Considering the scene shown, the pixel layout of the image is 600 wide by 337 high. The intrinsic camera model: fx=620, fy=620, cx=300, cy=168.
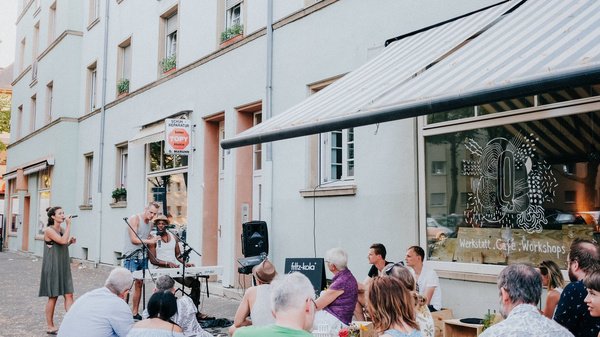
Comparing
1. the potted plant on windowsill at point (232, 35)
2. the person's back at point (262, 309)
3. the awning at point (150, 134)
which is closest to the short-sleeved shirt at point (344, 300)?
the person's back at point (262, 309)

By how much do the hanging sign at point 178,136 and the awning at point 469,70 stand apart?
5634 millimetres

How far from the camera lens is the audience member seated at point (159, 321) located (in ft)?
13.5

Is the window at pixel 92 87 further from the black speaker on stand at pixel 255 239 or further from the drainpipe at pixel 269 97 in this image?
the black speaker on stand at pixel 255 239

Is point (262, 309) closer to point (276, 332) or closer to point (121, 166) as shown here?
point (276, 332)

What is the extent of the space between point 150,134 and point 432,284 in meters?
9.17

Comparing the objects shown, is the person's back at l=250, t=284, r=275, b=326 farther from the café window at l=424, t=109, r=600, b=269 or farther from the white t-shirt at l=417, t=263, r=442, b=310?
the café window at l=424, t=109, r=600, b=269

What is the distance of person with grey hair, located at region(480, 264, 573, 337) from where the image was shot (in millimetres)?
3041

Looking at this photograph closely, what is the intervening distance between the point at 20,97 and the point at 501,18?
84.8 ft

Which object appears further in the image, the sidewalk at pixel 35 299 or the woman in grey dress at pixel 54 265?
the sidewalk at pixel 35 299

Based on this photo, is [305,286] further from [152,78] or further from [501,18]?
[152,78]

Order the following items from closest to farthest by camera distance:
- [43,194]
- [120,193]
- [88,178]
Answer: [120,193] < [88,178] < [43,194]

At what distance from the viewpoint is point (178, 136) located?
12.8 meters

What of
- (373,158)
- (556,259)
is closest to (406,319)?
(556,259)

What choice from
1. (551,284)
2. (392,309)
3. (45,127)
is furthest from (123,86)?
(392,309)
